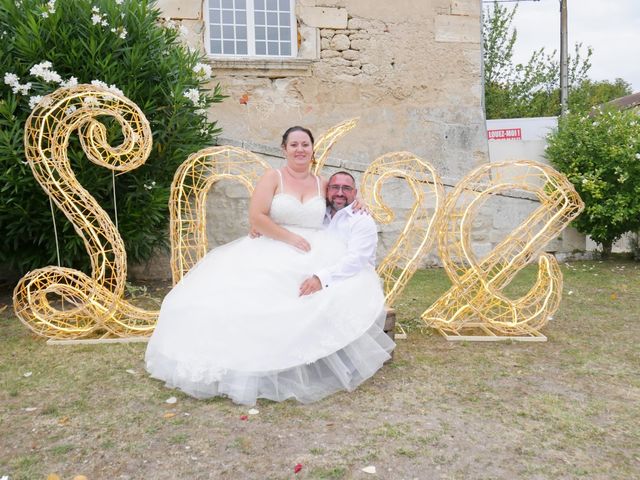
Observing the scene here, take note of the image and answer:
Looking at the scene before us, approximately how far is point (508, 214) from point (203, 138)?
14.6 feet

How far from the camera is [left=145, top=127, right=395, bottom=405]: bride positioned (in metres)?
3.29

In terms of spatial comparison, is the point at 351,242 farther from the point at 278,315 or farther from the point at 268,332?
the point at 268,332

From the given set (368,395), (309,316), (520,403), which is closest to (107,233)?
(309,316)

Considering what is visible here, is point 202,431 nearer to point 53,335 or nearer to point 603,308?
point 53,335

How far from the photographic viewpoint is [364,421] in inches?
121

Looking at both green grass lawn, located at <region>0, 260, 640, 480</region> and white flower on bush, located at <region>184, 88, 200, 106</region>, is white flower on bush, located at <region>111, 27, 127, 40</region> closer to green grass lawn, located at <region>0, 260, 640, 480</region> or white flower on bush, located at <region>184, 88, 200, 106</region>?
white flower on bush, located at <region>184, 88, 200, 106</region>

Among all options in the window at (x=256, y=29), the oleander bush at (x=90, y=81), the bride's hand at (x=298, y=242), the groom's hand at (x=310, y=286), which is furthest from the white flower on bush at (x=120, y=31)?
the window at (x=256, y=29)

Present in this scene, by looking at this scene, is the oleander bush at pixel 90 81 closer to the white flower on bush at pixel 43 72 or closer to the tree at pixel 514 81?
the white flower on bush at pixel 43 72

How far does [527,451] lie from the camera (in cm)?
272

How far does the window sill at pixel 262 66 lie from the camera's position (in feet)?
31.5

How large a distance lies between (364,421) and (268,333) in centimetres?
75

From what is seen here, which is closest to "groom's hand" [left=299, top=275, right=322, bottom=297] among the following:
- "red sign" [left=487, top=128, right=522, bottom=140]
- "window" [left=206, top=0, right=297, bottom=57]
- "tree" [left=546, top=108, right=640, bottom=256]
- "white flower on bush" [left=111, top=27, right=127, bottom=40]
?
"white flower on bush" [left=111, top=27, right=127, bottom=40]

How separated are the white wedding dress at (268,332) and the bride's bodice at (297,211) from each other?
245 mm

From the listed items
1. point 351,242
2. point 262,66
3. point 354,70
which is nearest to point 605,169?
point 354,70
